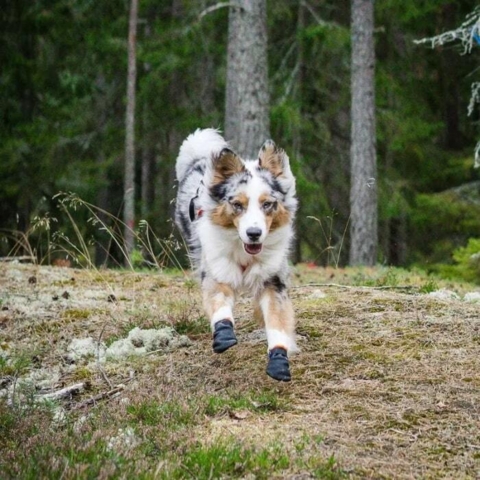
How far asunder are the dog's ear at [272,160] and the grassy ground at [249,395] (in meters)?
1.46

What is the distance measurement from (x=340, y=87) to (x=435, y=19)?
126 inches

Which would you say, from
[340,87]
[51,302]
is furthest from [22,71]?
[51,302]

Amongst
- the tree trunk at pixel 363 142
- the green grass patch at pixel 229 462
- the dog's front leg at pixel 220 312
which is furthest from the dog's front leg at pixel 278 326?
the tree trunk at pixel 363 142

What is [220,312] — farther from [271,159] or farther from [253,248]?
[271,159]

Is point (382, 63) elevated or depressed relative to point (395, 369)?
elevated

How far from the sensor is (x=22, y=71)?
892 inches

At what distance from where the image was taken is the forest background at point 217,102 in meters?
21.2

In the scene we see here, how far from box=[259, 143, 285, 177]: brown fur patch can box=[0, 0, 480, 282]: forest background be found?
13.7 meters

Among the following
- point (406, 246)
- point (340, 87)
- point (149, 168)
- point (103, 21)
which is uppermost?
point (103, 21)

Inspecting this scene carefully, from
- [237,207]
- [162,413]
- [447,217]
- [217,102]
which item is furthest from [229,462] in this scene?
[217,102]

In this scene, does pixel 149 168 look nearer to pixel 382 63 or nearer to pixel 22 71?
pixel 22 71

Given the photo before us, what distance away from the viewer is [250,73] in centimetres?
1357

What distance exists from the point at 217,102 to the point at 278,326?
19.9 metres

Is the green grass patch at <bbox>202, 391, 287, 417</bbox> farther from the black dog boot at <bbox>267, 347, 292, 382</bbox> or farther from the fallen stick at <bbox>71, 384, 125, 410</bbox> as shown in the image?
the fallen stick at <bbox>71, 384, 125, 410</bbox>
